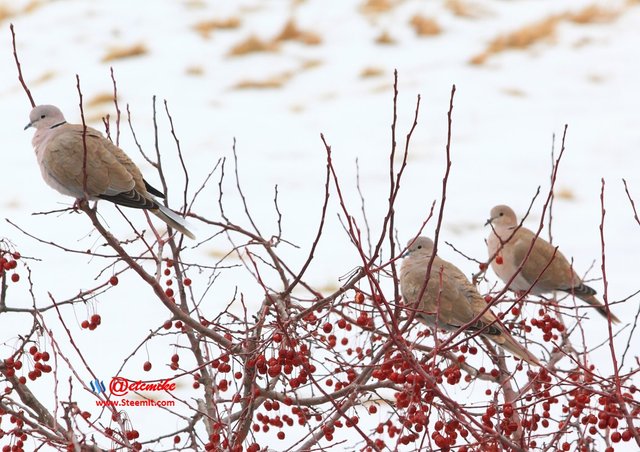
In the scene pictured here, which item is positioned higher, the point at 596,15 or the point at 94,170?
the point at 596,15

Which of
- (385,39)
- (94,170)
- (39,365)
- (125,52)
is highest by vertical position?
(385,39)

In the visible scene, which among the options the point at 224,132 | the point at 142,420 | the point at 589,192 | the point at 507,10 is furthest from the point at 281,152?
the point at 507,10

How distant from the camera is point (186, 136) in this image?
11.5 meters

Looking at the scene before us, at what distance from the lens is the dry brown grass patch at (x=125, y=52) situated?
13865mm

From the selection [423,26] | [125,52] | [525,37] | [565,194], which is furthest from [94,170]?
[525,37]

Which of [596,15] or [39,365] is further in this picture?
[596,15]

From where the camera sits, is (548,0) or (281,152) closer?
(281,152)

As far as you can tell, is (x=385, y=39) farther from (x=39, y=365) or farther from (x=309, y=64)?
(x=39, y=365)

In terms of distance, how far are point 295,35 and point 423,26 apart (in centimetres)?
230

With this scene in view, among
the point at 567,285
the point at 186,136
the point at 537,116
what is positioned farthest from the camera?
the point at 537,116

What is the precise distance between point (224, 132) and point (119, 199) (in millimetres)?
8323

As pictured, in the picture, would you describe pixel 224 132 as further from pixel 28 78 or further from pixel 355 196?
pixel 28 78

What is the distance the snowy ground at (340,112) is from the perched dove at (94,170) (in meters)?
2.64

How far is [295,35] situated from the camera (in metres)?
15.2
